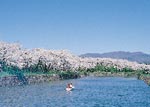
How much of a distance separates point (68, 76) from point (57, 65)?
15.0 m

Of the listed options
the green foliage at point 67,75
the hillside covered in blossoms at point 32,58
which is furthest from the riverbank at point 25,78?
the hillside covered in blossoms at point 32,58

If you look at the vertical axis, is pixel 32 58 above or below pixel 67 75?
above

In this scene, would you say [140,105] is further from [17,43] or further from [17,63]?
[17,43]

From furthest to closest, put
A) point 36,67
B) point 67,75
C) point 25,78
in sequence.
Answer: point 67,75 → point 36,67 → point 25,78

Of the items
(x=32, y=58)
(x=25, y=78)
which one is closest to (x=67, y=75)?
(x=32, y=58)

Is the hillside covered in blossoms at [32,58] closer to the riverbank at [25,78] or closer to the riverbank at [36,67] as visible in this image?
the riverbank at [36,67]

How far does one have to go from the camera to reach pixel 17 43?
504 feet

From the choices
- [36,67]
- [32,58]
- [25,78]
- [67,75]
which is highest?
[32,58]

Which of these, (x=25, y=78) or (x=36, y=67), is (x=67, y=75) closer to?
(x=36, y=67)

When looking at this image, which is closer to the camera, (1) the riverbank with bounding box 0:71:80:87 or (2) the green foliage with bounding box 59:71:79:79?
(1) the riverbank with bounding box 0:71:80:87

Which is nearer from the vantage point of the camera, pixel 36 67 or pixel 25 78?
pixel 25 78

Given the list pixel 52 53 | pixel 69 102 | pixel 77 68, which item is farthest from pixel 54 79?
pixel 69 102

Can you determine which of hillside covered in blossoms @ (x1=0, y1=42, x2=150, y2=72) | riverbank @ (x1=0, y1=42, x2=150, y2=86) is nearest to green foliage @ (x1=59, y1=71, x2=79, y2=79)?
riverbank @ (x1=0, y1=42, x2=150, y2=86)

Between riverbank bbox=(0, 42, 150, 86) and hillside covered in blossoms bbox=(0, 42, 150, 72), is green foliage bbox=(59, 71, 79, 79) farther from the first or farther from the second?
hillside covered in blossoms bbox=(0, 42, 150, 72)
